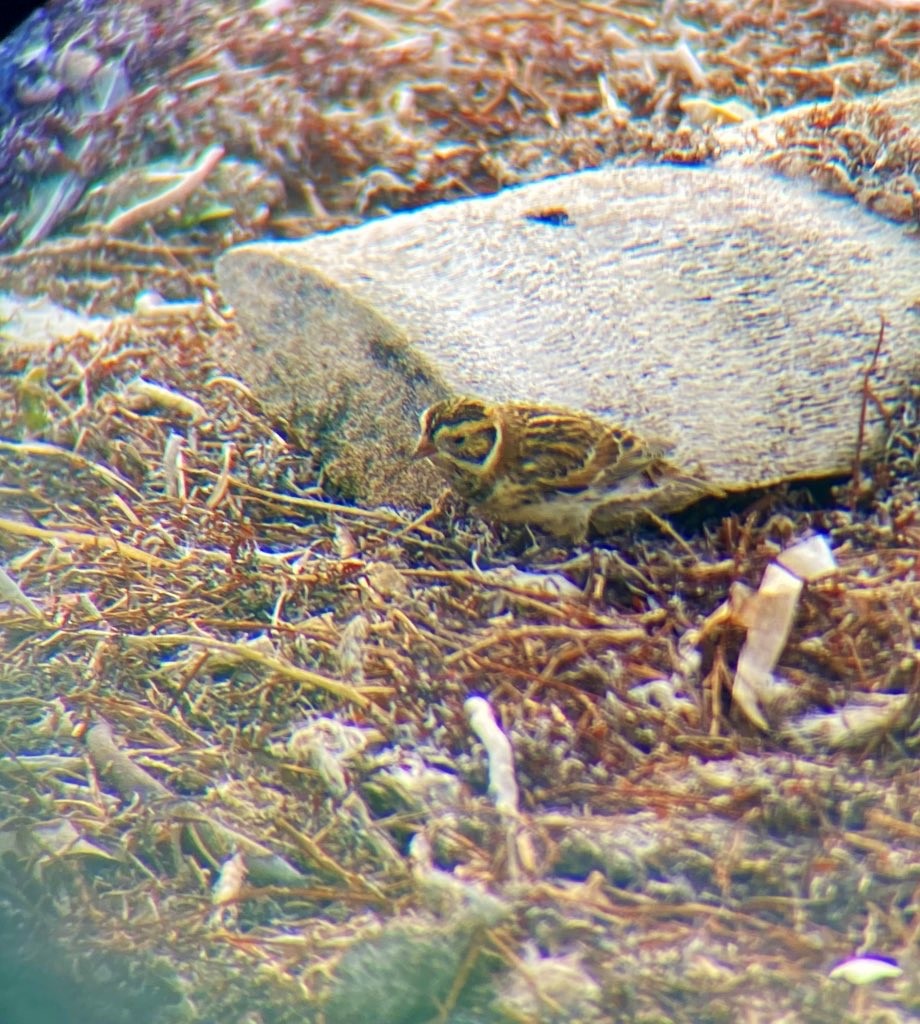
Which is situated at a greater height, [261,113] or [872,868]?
[261,113]

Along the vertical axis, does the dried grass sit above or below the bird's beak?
below

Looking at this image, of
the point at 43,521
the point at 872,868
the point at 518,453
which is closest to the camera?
the point at 872,868

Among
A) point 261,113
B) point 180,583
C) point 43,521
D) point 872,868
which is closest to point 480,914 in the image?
point 872,868

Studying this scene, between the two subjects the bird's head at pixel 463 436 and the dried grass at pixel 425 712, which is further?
the bird's head at pixel 463 436

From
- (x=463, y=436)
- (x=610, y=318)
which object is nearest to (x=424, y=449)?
(x=463, y=436)

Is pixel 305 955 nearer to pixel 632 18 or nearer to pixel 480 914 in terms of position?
pixel 480 914

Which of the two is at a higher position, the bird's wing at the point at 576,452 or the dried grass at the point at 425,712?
the bird's wing at the point at 576,452

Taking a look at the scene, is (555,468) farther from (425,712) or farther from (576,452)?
(425,712)

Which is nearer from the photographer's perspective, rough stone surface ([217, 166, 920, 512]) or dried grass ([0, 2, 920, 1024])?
dried grass ([0, 2, 920, 1024])
